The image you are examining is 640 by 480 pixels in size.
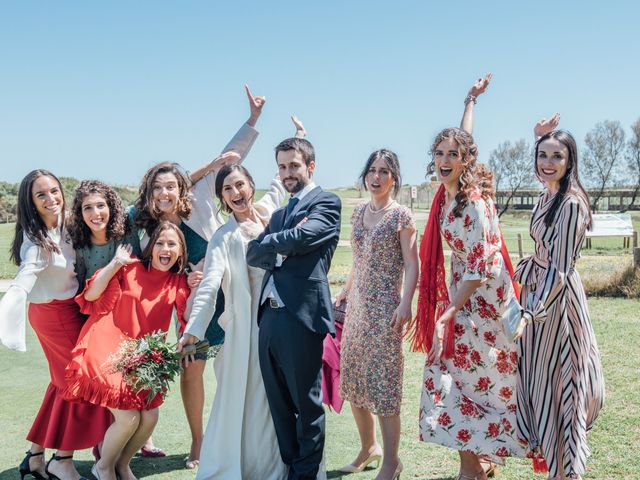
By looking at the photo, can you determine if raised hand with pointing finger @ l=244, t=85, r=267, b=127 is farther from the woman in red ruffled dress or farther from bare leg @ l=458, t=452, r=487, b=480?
bare leg @ l=458, t=452, r=487, b=480

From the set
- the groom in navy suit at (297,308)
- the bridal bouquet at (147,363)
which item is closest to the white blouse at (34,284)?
the bridal bouquet at (147,363)

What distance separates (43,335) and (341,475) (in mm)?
2226

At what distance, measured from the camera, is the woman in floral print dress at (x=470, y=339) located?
3.91m

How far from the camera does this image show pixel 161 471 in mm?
4582

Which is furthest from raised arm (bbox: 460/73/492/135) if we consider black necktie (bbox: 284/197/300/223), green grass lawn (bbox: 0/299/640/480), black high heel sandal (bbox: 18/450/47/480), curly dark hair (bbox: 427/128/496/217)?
black high heel sandal (bbox: 18/450/47/480)

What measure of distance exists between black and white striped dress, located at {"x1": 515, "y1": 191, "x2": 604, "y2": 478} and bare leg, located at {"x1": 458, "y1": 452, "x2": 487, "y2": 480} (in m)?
0.35

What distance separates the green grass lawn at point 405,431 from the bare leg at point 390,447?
0.81 feet

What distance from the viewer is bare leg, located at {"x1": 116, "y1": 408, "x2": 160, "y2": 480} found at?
165 inches

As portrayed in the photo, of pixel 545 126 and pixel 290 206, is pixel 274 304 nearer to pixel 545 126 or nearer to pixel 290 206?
pixel 290 206

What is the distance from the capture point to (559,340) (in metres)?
3.93

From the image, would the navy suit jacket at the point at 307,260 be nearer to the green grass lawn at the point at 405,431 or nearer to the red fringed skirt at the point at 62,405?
the green grass lawn at the point at 405,431

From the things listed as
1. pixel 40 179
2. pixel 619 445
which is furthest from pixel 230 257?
pixel 619 445

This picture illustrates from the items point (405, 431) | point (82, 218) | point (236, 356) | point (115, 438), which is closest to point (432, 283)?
point (236, 356)

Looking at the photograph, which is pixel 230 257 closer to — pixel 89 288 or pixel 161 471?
pixel 89 288
